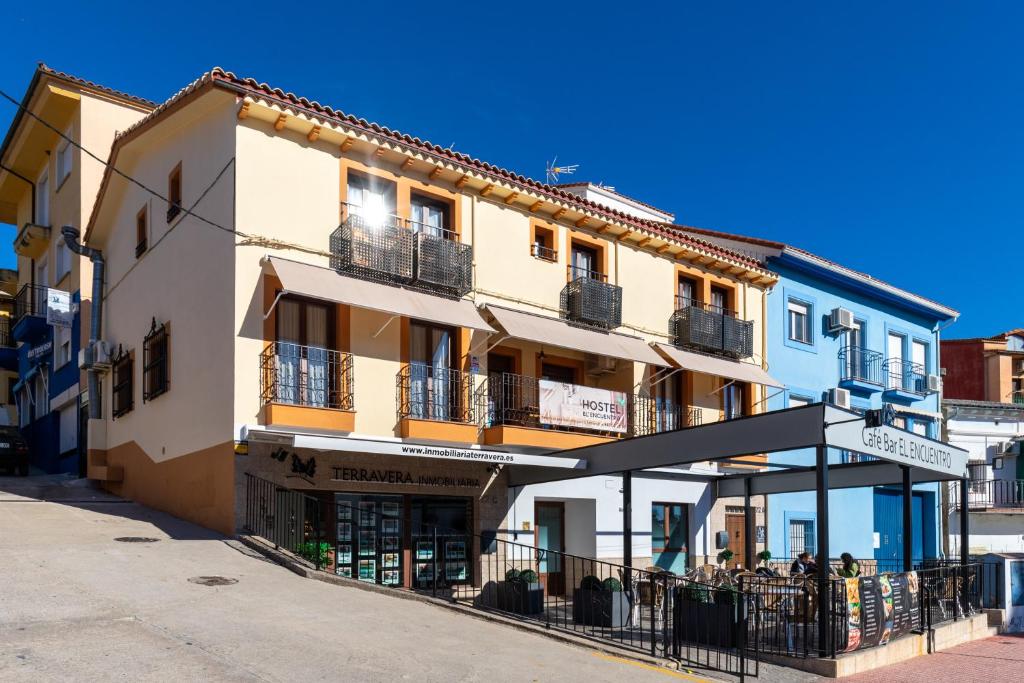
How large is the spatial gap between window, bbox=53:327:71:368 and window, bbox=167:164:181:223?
7.76 m

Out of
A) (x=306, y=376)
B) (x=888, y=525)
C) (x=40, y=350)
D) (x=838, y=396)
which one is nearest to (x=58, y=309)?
(x=40, y=350)

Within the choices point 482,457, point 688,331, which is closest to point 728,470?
point 688,331

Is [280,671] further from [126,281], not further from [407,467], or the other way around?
[126,281]

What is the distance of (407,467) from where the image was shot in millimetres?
17750

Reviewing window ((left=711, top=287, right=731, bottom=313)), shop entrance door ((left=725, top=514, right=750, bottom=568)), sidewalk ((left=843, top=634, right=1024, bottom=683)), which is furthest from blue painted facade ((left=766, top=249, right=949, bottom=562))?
sidewalk ((left=843, top=634, right=1024, bottom=683))

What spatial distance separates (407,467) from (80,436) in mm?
9729

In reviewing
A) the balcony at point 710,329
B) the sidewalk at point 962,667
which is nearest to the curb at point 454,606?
the sidewalk at point 962,667

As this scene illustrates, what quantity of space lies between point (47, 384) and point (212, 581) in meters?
17.1

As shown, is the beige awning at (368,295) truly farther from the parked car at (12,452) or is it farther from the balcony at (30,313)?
the balcony at (30,313)

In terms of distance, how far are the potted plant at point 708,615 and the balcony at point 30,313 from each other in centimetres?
1991

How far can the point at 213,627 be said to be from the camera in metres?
10.1

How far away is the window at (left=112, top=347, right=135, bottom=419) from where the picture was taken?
20.2m

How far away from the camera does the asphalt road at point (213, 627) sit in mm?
8773

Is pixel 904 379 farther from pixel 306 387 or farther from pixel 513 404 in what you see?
pixel 306 387
